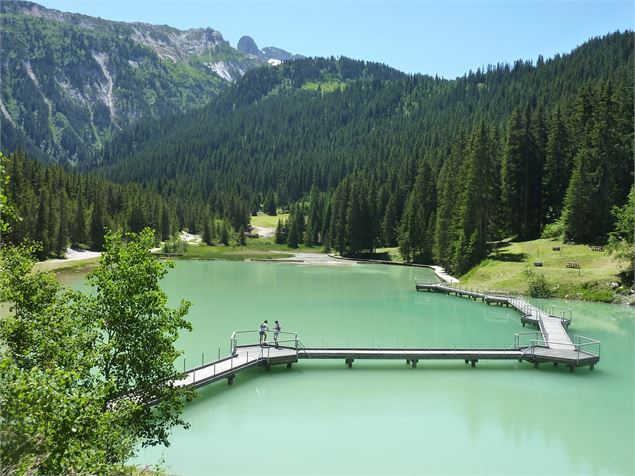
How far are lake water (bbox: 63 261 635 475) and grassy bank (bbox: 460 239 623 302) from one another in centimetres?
941

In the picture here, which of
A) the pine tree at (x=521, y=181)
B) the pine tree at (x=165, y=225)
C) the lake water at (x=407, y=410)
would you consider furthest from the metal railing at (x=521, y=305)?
the pine tree at (x=165, y=225)

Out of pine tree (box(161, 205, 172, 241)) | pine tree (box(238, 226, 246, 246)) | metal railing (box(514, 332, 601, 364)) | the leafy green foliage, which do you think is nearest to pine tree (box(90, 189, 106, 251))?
pine tree (box(161, 205, 172, 241))

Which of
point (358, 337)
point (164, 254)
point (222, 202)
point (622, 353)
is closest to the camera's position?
point (622, 353)

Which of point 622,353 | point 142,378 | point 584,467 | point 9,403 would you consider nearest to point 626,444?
point 584,467

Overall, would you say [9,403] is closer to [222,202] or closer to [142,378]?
[142,378]

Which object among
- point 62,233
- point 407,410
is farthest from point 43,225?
point 407,410

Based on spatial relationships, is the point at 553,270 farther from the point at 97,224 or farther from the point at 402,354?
the point at 97,224

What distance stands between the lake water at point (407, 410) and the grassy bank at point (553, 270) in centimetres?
941

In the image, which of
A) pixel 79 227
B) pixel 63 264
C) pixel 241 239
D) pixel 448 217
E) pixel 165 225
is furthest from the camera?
pixel 241 239

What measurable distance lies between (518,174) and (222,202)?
115 m

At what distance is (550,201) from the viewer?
271 ft

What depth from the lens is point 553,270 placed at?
6034 cm

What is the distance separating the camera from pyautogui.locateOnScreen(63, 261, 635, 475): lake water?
20047mm

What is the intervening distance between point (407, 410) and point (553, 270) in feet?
137
